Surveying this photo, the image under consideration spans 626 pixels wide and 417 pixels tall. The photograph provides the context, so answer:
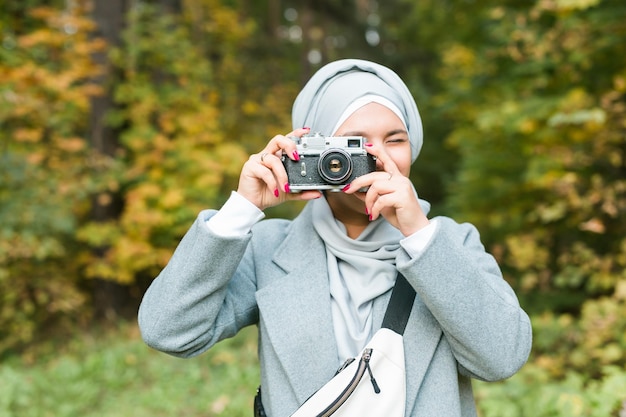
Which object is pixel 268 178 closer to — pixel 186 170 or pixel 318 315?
pixel 318 315

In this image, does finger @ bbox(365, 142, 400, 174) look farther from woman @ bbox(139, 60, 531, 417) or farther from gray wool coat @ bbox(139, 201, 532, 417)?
gray wool coat @ bbox(139, 201, 532, 417)

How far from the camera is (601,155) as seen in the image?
4.32m

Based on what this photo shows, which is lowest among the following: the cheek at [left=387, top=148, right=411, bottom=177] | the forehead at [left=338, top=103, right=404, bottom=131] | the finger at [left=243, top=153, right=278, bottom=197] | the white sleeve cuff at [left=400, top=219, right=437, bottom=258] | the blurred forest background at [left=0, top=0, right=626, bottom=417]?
the blurred forest background at [left=0, top=0, right=626, bottom=417]

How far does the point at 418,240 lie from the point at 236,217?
18.6 inches

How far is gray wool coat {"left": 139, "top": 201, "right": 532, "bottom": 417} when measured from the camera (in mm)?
1322

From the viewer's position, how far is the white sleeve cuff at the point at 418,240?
134cm

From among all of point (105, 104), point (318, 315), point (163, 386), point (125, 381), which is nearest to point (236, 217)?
point (318, 315)

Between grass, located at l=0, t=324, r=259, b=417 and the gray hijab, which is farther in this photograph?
grass, located at l=0, t=324, r=259, b=417

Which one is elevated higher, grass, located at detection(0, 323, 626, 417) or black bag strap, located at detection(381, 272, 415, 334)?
black bag strap, located at detection(381, 272, 415, 334)

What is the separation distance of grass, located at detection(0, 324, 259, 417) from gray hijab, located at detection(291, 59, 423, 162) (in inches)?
111

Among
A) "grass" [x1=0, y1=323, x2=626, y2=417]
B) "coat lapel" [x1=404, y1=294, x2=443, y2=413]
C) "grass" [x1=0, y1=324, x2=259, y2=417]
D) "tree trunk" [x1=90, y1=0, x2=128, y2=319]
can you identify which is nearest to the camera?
"coat lapel" [x1=404, y1=294, x2=443, y2=413]

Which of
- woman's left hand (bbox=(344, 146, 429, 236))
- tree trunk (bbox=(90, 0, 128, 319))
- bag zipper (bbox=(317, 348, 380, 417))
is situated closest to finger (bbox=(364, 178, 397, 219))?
woman's left hand (bbox=(344, 146, 429, 236))

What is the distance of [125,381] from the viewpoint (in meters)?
4.52

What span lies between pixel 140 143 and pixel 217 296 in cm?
439
